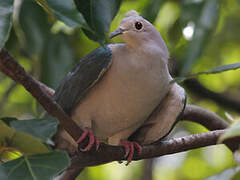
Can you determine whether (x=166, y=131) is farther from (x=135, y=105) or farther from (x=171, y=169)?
(x=171, y=169)

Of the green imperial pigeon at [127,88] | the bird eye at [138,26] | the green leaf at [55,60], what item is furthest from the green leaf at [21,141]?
the green leaf at [55,60]

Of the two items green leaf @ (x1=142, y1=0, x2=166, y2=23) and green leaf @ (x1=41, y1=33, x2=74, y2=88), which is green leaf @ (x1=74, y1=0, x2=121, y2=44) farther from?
green leaf @ (x1=41, y1=33, x2=74, y2=88)

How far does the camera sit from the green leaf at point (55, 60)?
3377mm

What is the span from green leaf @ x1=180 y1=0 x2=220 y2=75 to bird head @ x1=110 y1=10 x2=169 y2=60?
20 centimetres

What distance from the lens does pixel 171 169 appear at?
5473mm

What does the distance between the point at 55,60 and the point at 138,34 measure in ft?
3.08

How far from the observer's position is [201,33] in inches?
108

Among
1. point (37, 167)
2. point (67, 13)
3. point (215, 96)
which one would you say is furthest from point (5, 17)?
point (215, 96)

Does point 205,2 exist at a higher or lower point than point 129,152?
higher

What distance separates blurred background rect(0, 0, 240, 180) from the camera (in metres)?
2.89

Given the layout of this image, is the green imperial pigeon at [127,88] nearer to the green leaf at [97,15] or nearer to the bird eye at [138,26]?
the bird eye at [138,26]

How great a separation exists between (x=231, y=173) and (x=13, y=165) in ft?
2.82

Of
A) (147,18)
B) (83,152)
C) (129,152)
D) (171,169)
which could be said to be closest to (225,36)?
(171,169)

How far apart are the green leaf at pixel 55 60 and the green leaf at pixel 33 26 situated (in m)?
0.12
